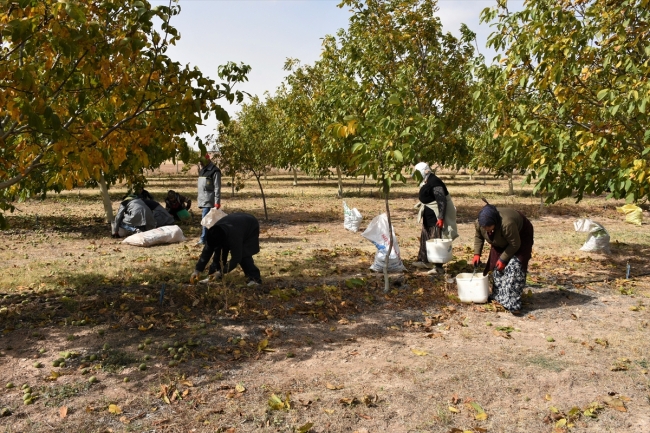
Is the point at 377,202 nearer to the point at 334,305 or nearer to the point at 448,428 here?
the point at 334,305

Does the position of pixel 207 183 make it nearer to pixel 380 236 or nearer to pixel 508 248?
pixel 380 236

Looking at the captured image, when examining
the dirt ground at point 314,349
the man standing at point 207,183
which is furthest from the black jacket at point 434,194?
the man standing at point 207,183

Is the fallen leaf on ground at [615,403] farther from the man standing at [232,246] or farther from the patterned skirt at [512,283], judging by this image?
the man standing at [232,246]

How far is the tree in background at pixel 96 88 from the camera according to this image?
493 centimetres

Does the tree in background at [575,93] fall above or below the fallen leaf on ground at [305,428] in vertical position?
above

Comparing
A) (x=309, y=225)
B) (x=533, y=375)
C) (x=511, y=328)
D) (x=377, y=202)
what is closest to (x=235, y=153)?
(x=309, y=225)

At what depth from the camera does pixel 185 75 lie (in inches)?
231

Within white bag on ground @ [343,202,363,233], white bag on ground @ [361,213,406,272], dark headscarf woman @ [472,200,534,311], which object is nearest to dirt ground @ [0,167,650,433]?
dark headscarf woman @ [472,200,534,311]

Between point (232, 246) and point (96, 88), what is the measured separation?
8.45 ft

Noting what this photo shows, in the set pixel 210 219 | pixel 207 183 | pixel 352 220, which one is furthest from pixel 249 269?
pixel 352 220

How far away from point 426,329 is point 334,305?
4.40 ft

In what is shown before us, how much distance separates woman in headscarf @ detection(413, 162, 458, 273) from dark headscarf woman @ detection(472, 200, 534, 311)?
1.35 m

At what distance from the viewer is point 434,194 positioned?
26.7ft

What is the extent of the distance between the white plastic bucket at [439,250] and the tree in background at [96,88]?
3.82 metres
